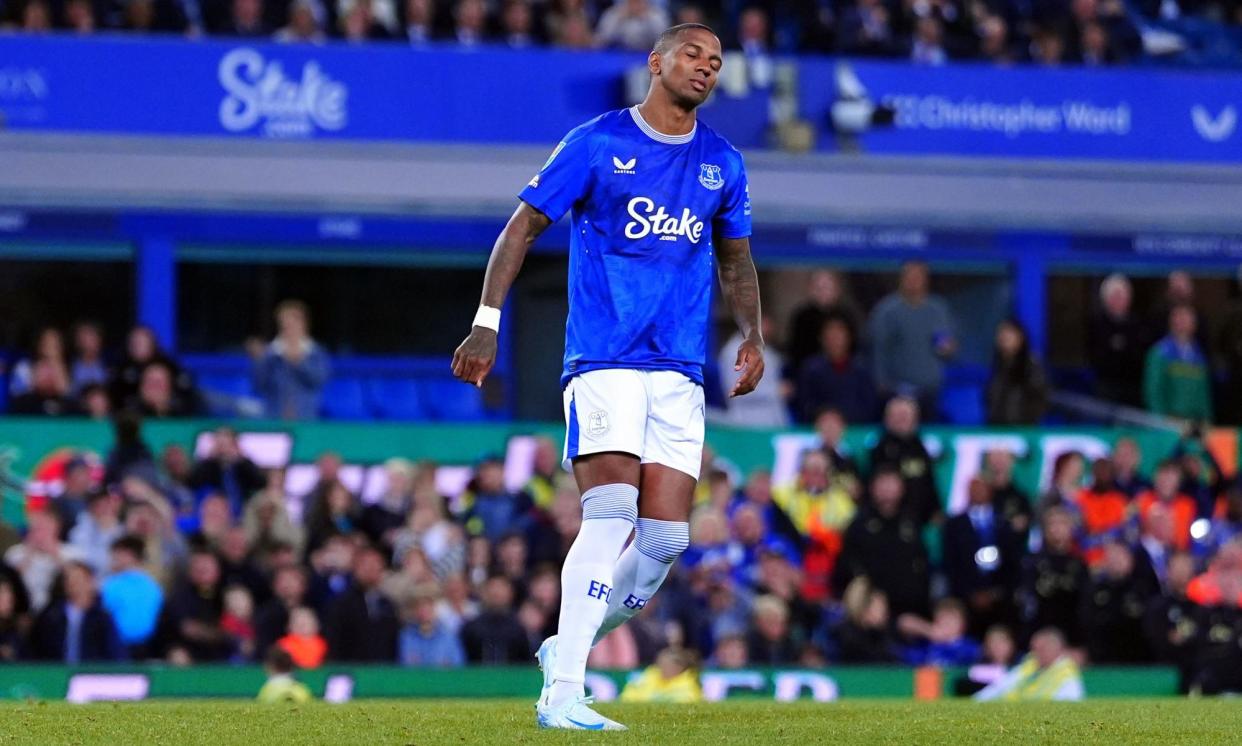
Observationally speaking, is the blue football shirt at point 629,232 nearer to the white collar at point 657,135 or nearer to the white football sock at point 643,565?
the white collar at point 657,135

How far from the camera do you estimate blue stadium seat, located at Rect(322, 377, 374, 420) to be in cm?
1916

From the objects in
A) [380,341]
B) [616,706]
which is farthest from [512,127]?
[616,706]

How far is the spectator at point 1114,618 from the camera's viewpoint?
1571 cm

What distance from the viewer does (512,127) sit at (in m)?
19.5

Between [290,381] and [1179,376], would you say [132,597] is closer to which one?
[290,381]

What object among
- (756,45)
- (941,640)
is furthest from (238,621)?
(756,45)

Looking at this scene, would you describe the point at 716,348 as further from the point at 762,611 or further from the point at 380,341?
the point at 762,611

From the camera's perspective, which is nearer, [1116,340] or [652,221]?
[652,221]

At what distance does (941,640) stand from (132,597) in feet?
17.6

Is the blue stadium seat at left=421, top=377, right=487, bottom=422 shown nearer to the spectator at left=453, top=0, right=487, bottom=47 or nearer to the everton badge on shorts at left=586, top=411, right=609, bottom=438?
the spectator at left=453, top=0, right=487, bottom=47

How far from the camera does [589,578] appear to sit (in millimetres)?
7637

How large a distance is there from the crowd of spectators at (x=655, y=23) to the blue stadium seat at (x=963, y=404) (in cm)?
295

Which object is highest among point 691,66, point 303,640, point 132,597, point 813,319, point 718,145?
point 691,66

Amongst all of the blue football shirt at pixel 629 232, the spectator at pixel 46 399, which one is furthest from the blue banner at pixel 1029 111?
the blue football shirt at pixel 629 232
